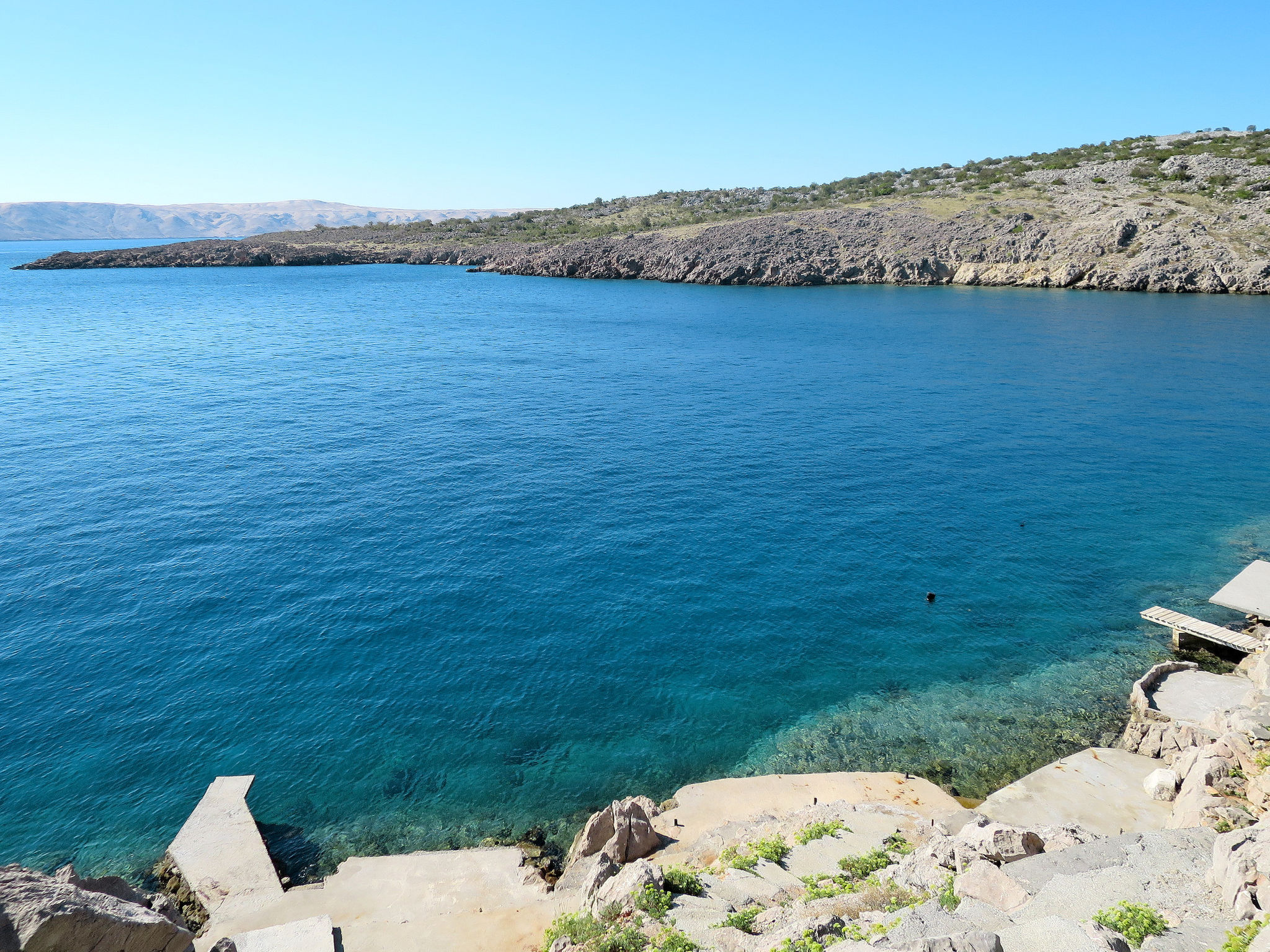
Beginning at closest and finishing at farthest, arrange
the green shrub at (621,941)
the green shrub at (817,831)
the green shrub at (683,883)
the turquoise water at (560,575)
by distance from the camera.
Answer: the green shrub at (621,941)
the green shrub at (683,883)
the green shrub at (817,831)
the turquoise water at (560,575)

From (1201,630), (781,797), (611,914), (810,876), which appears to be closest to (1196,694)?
(1201,630)

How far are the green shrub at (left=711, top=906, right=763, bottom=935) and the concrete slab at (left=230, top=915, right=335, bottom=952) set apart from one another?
10745mm

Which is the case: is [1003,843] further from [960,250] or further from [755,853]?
[960,250]

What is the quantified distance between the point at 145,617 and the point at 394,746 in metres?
16.9

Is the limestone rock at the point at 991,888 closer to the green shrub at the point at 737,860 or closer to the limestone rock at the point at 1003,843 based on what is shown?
the limestone rock at the point at 1003,843

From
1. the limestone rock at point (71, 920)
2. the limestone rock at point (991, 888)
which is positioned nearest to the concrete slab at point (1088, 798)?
the limestone rock at point (991, 888)

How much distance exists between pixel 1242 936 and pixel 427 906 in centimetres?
1989

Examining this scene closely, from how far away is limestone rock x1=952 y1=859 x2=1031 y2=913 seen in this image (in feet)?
50.5

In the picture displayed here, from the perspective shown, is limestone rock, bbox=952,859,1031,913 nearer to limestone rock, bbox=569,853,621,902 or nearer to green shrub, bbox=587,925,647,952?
green shrub, bbox=587,925,647,952

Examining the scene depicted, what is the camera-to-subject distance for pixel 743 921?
16844mm

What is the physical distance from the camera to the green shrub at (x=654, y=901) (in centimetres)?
1733

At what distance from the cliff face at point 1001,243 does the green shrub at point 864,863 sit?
151654mm

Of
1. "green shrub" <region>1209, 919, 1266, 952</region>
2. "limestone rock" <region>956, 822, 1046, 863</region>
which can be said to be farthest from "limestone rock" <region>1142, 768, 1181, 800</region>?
"green shrub" <region>1209, 919, 1266, 952</region>

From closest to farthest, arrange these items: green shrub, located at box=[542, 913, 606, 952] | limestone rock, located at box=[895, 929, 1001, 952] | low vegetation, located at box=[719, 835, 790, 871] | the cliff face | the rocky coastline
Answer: limestone rock, located at box=[895, 929, 1001, 952] < the rocky coastline < green shrub, located at box=[542, 913, 606, 952] < low vegetation, located at box=[719, 835, 790, 871] < the cliff face
